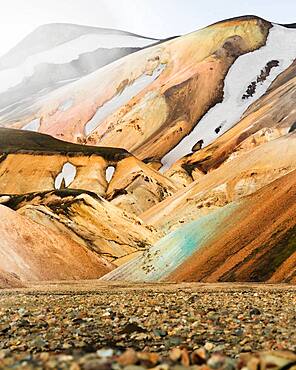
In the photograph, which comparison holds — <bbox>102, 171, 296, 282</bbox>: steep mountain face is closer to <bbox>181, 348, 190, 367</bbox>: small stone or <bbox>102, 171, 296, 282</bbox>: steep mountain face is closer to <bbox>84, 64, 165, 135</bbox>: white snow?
<bbox>181, 348, 190, 367</bbox>: small stone

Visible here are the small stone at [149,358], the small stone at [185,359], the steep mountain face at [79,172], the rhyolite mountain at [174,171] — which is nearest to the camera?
the small stone at [149,358]

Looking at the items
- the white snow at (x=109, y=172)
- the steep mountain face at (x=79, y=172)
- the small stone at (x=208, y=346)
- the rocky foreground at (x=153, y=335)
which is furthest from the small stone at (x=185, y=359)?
the white snow at (x=109, y=172)

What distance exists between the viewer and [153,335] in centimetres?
1281

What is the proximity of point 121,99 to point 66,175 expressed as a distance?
71.8 metres

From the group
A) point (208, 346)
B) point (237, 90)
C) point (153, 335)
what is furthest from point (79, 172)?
point (208, 346)

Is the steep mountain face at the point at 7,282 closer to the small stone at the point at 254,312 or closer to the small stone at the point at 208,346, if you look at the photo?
the small stone at the point at 254,312

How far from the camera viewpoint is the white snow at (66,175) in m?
119

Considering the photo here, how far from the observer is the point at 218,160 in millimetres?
125938

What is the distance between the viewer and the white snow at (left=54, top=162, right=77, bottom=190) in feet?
389

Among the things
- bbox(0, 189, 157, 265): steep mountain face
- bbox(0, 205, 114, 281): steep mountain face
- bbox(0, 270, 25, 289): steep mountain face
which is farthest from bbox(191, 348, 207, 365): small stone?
bbox(0, 189, 157, 265): steep mountain face

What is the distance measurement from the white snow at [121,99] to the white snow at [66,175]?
60.0 m

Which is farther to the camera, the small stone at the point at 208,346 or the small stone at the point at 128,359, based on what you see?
the small stone at the point at 208,346

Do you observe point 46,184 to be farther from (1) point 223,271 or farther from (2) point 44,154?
(1) point 223,271

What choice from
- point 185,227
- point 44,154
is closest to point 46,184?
point 44,154
